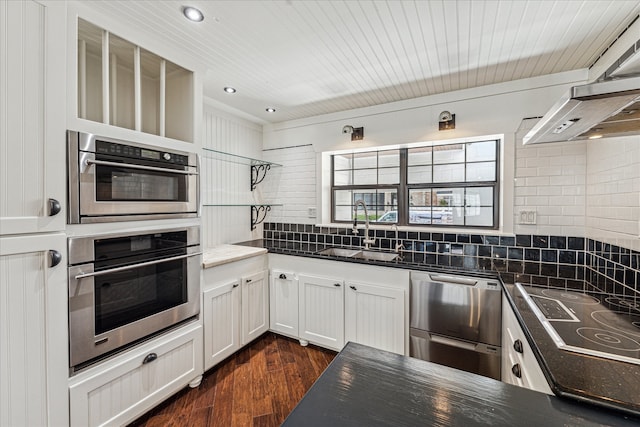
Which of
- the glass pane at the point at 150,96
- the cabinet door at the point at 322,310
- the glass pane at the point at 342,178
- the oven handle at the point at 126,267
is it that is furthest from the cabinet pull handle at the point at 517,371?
the glass pane at the point at 150,96

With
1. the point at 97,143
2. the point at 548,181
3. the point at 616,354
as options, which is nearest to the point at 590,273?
the point at 548,181

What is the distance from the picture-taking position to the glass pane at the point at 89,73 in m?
1.68

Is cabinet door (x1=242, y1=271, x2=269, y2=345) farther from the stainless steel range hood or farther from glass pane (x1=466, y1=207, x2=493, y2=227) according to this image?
the stainless steel range hood

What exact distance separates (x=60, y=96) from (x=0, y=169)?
16.8 inches

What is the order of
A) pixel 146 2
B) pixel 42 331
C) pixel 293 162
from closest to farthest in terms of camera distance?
pixel 42 331, pixel 146 2, pixel 293 162

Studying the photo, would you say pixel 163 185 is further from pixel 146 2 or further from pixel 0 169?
pixel 146 2

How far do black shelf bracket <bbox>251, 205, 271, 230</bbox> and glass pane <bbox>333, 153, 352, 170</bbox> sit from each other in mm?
999

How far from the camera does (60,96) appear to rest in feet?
4.48

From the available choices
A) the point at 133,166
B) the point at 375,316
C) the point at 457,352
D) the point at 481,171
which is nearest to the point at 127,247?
the point at 133,166

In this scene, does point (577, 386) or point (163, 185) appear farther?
point (163, 185)

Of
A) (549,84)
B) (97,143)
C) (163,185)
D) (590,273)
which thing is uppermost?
(549,84)

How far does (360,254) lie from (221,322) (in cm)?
144

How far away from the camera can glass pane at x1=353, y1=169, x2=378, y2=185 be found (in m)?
3.23

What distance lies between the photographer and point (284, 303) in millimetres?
2811
